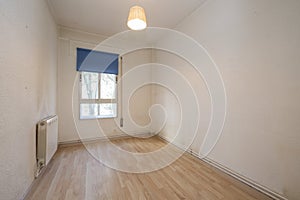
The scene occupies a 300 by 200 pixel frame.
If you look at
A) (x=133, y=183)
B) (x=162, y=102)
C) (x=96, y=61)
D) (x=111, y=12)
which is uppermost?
(x=111, y=12)

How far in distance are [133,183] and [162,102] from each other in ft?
7.03

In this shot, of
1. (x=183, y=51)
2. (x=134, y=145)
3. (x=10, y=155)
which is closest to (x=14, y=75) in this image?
(x=10, y=155)

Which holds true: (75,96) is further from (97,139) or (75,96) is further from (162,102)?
(162,102)

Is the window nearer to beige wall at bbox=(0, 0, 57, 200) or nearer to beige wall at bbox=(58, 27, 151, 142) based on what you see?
beige wall at bbox=(58, 27, 151, 142)

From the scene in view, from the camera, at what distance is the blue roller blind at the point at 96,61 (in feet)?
9.92

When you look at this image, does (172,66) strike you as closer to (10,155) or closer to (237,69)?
(237,69)

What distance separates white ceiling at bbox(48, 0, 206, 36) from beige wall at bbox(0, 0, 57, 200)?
25.5 inches

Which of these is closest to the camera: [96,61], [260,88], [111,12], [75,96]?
[260,88]

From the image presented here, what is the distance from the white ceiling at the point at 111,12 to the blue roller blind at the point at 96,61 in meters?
0.54

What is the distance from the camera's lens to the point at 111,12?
7.97ft

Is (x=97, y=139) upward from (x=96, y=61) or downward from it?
downward

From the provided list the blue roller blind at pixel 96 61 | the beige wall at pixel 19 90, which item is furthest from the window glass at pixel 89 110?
the beige wall at pixel 19 90

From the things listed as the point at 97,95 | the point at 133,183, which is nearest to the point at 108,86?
the point at 97,95

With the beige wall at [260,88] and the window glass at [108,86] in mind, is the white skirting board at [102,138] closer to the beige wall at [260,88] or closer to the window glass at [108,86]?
the window glass at [108,86]
